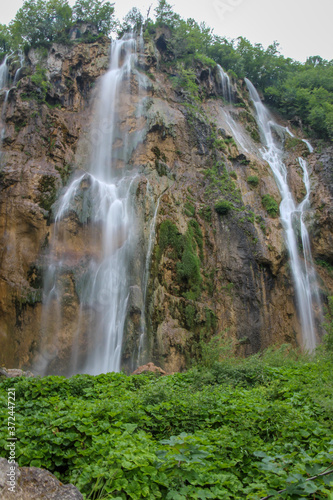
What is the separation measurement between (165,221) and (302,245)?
7735 millimetres

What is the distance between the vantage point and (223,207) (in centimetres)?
2088

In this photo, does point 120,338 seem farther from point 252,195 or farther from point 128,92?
point 128,92

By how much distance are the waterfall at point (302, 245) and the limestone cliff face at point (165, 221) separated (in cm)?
49

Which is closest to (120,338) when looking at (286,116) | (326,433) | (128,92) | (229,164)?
(326,433)

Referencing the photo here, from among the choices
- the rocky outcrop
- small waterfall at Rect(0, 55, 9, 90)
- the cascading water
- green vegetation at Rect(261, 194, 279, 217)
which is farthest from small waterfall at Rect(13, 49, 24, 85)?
the rocky outcrop

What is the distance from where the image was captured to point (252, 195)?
22.8 metres

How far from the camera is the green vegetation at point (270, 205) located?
22.0 metres

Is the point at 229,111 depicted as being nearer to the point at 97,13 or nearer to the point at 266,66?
the point at 266,66

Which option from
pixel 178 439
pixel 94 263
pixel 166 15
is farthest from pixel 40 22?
pixel 178 439

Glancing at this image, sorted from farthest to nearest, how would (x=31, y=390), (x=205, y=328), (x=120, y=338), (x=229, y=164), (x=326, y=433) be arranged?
(x=229, y=164), (x=205, y=328), (x=120, y=338), (x=31, y=390), (x=326, y=433)

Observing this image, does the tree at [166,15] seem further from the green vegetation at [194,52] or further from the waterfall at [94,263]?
the waterfall at [94,263]

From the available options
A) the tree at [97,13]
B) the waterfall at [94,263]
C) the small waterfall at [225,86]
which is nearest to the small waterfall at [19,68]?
the tree at [97,13]

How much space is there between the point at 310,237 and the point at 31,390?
59.5 ft

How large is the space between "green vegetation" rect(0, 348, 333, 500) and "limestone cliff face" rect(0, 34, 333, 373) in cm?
865
